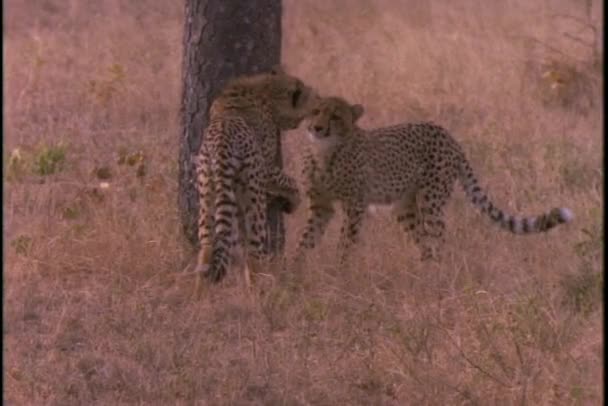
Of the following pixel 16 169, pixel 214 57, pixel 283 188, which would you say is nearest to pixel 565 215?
pixel 283 188

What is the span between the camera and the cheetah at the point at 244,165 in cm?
553

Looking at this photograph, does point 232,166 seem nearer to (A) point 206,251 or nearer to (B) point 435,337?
(A) point 206,251

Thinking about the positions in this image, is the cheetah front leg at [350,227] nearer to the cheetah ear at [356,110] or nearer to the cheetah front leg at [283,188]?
the cheetah front leg at [283,188]

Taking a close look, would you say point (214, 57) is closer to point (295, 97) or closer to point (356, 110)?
point (295, 97)

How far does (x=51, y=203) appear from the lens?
6766 mm

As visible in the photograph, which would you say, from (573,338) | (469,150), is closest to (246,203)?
(573,338)

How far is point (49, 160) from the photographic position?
7.05 m

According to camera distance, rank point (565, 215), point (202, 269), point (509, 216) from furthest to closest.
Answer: point (509, 216) → point (565, 215) → point (202, 269)

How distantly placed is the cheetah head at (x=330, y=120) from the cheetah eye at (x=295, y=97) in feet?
0.27

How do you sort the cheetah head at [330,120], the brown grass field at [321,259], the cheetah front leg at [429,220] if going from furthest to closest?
the cheetah front leg at [429,220] → the cheetah head at [330,120] → the brown grass field at [321,259]

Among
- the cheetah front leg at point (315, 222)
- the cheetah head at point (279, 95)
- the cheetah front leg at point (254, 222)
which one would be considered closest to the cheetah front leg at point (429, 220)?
the cheetah front leg at point (315, 222)

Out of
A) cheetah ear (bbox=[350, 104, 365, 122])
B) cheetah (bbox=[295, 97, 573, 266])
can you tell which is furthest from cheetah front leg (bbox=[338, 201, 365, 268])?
cheetah ear (bbox=[350, 104, 365, 122])

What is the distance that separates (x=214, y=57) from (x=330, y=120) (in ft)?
1.90

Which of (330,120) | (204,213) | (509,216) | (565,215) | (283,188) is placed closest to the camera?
(204,213)
